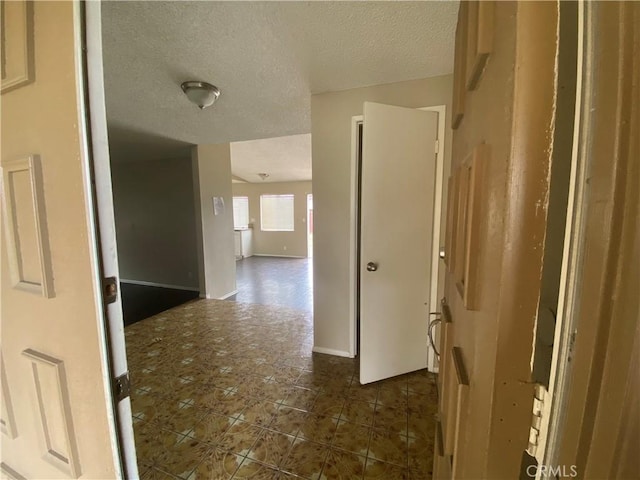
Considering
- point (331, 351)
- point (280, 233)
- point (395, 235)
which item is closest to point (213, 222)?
point (331, 351)

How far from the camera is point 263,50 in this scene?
143 centimetres

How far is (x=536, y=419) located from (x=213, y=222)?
3.99m

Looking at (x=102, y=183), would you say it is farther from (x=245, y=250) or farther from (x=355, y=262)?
(x=245, y=250)

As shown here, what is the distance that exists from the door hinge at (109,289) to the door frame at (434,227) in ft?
5.47

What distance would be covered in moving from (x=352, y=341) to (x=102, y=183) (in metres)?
2.09

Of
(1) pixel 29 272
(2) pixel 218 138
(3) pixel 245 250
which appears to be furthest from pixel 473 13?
(3) pixel 245 250

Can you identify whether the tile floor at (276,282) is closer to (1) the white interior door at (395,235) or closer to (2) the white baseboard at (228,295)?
(2) the white baseboard at (228,295)

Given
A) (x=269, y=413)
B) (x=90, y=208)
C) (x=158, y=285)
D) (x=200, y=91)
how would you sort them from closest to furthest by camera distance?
(x=90, y=208) → (x=269, y=413) → (x=200, y=91) → (x=158, y=285)

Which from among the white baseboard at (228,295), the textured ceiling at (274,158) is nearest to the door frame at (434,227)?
the textured ceiling at (274,158)

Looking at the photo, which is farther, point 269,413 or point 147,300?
point 147,300

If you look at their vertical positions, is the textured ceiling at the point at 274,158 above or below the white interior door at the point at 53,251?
above

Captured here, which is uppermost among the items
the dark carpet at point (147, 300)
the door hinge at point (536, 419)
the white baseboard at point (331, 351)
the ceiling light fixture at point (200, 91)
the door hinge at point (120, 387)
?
the ceiling light fixture at point (200, 91)

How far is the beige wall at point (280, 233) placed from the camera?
292 inches
